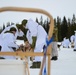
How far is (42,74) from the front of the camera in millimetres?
1970

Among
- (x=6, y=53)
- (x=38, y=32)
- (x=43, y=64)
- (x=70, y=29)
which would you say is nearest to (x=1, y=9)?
(x=6, y=53)

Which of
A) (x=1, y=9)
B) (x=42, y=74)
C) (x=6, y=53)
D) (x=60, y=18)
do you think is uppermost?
(x=60, y=18)

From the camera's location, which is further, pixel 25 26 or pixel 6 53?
pixel 25 26

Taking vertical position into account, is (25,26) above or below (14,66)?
above

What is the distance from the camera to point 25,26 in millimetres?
5242

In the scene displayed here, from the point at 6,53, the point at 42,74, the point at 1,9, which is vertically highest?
the point at 1,9

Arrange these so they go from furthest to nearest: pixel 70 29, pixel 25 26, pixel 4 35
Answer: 1. pixel 70 29
2. pixel 4 35
3. pixel 25 26

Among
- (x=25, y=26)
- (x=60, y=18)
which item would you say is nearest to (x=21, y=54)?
(x=25, y=26)

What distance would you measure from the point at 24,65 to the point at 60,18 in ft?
191

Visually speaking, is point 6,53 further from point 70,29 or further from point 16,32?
point 70,29

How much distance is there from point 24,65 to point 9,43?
3.38 metres

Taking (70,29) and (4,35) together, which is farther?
(70,29)

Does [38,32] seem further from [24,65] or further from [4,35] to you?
[24,65]

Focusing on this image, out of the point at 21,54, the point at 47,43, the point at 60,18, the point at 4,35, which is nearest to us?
the point at 47,43
